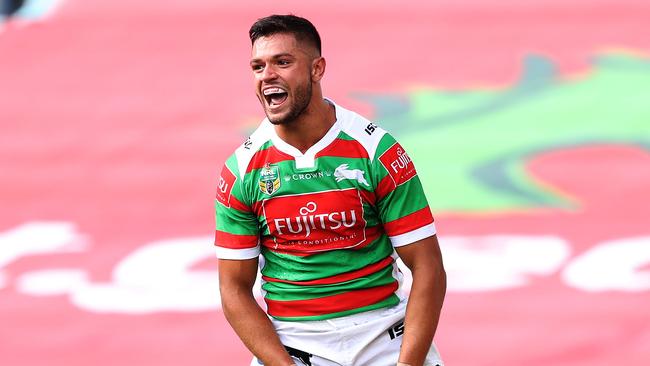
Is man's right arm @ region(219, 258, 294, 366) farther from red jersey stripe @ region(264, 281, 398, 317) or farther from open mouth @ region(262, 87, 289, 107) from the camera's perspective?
open mouth @ region(262, 87, 289, 107)

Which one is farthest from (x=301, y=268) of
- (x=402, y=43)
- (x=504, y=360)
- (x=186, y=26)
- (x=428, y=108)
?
(x=186, y=26)

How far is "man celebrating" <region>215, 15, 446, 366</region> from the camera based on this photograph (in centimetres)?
296

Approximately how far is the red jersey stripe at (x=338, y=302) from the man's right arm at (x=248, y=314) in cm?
8

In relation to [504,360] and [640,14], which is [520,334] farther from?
[640,14]

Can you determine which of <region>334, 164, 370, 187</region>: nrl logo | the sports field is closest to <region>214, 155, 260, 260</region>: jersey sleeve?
<region>334, 164, 370, 187</region>: nrl logo

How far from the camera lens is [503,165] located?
586 cm

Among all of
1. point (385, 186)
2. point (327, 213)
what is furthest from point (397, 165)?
point (327, 213)

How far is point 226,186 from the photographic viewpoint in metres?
3.05

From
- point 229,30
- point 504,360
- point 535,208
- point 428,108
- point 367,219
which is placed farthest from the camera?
point 229,30

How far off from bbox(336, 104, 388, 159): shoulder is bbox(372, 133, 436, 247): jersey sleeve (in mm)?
13

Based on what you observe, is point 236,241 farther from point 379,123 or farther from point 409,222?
point 379,123

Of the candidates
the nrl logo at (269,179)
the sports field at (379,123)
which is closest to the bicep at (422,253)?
the nrl logo at (269,179)

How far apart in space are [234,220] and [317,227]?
0.75 ft

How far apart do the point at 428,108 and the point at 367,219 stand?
3304 mm
